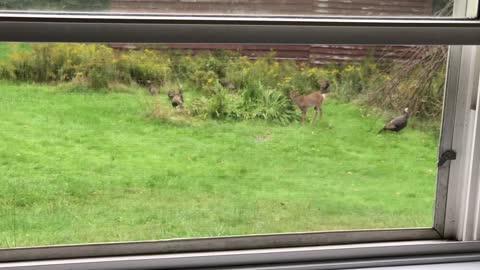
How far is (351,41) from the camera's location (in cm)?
144

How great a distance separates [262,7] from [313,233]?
1.74ft

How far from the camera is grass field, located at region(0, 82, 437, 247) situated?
4.72 ft

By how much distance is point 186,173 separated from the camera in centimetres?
150

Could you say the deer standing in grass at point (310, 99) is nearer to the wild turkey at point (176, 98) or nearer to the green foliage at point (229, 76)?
the green foliage at point (229, 76)

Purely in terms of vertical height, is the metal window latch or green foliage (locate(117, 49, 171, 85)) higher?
green foliage (locate(117, 49, 171, 85))

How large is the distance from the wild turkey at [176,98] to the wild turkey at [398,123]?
466 millimetres

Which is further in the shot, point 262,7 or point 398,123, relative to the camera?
point 398,123

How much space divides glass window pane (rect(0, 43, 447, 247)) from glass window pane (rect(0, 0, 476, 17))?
0.25 feet

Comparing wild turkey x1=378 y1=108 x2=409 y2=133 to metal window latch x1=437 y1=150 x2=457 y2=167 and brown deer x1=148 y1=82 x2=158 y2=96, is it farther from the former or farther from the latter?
brown deer x1=148 y1=82 x2=158 y2=96

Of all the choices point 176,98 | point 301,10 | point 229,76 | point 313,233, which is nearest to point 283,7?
point 301,10

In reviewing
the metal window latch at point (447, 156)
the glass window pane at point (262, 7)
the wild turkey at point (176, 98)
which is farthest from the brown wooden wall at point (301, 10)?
the metal window latch at point (447, 156)

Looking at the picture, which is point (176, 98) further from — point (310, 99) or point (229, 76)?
point (310, 99)

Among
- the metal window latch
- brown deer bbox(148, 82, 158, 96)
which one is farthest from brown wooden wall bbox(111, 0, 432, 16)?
the metal window latch

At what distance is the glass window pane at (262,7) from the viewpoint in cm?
136
